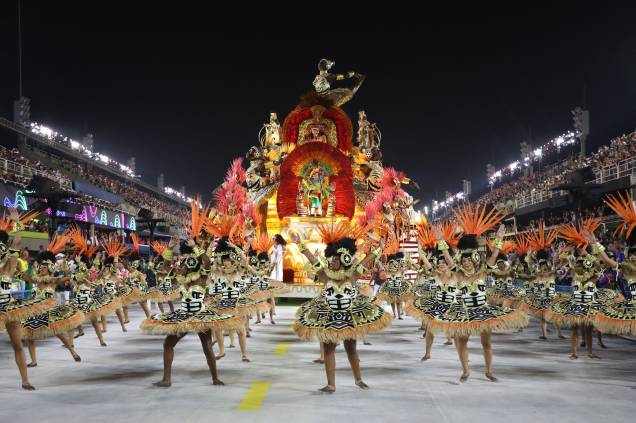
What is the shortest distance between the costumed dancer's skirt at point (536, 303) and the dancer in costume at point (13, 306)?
925 centimetres

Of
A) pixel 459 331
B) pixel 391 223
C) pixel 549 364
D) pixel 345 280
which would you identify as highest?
pixel 391 223

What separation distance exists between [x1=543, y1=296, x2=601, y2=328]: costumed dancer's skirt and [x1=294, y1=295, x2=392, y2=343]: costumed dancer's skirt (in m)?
3.97

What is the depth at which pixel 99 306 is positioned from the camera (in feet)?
37.6

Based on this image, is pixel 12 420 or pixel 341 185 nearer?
pixel 12 420

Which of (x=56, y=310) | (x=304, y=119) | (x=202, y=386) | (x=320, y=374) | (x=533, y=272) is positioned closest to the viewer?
(x=202, y=386)

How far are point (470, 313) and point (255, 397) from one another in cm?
320

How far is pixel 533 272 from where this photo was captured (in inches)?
514

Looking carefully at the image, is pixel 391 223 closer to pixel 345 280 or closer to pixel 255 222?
pixel 255 222

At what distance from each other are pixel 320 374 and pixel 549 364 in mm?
3898

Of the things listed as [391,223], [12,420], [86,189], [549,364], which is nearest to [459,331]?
[549,364]

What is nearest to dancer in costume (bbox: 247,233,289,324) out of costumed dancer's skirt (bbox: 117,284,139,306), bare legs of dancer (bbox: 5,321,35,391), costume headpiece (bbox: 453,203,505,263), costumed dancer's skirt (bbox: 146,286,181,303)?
costumed dancer's skirt (bbox: 146,286,181,303)

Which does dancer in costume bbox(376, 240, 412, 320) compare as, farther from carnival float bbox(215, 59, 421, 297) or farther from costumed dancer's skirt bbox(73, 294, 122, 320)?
carnival float bbox(215, 59, 421, 297)

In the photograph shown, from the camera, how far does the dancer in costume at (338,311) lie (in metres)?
7.09

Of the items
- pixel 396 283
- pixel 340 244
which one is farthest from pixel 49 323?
pixel 396 283
